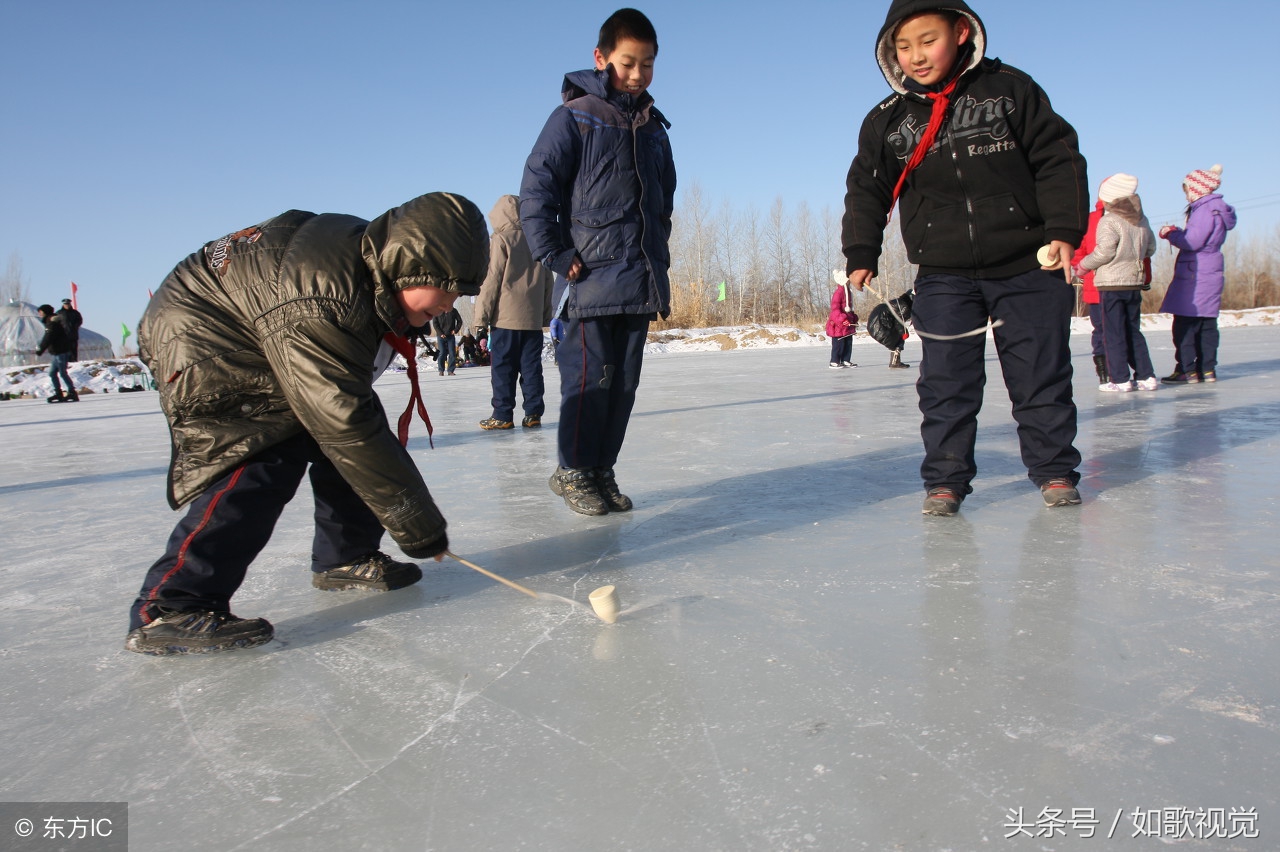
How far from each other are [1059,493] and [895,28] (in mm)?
1668

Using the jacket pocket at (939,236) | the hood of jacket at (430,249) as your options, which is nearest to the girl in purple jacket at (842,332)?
the jacket pocket at (939,236)

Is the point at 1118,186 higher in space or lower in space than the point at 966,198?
higher

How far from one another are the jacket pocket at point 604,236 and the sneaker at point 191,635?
1.77m

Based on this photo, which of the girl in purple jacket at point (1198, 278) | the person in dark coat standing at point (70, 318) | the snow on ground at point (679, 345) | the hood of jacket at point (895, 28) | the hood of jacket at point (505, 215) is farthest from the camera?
the snow on ground at point (679, 345)

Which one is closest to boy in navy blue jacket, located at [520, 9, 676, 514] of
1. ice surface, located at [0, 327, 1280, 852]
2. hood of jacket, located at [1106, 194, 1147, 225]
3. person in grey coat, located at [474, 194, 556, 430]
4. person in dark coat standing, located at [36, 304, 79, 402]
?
ice surface, located at [0, 327, 1280, 852]

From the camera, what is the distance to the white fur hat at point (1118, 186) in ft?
21.1

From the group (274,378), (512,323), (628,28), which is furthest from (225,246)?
(512,323)

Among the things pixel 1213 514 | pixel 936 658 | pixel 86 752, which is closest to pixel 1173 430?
pixel 1213 514

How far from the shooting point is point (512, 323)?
589cm

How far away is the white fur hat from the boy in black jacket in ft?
14.0

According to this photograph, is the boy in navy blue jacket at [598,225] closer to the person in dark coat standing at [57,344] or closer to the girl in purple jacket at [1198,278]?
the girl in purple jacket at [1198,278]

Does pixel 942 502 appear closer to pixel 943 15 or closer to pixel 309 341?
pixel 943 15

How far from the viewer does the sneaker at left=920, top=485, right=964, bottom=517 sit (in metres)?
2.83

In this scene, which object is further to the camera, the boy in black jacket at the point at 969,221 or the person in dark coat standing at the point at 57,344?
the person in dark coat standing at the point at 57,344
